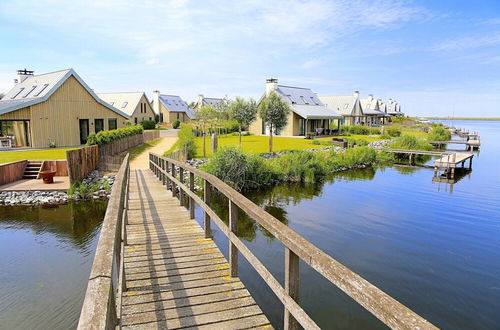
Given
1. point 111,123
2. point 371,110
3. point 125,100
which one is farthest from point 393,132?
point 125,100

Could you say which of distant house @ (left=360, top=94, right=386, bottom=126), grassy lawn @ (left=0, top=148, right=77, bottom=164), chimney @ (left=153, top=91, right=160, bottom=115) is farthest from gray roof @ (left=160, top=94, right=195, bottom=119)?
grassy lawn @ (left=0, top=148, right=77, bottom=164)

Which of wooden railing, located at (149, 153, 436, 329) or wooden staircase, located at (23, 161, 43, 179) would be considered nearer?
wooden railing, located at (149, 153, 436, 329)

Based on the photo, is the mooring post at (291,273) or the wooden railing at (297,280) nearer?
the wooden railing at (297,280)

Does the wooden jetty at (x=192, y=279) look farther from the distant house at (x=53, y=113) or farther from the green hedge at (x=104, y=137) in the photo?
the distant house at (x=53, y=113)

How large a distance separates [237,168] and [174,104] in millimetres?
47740

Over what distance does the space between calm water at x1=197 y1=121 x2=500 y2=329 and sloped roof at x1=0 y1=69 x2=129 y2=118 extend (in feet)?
59.4

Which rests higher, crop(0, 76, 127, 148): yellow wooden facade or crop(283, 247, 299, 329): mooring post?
crop(0, 76, 127, 148): yellow wooden facade

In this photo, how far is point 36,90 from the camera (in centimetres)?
2745

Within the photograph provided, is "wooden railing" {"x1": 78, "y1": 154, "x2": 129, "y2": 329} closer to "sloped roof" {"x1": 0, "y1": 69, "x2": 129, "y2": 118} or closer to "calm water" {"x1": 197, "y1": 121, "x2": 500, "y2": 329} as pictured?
"calm water" {"x1": 197, "y1": 121, "x2": 500, "y2": 329}

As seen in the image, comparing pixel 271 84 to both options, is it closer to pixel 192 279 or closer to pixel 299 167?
pixel 299 167

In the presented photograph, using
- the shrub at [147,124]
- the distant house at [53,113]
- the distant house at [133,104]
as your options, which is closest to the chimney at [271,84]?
the shrub at [147,124]

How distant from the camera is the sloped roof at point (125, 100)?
157 ft

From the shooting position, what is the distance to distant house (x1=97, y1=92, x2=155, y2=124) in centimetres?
4778

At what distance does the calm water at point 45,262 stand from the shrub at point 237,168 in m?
5.90
